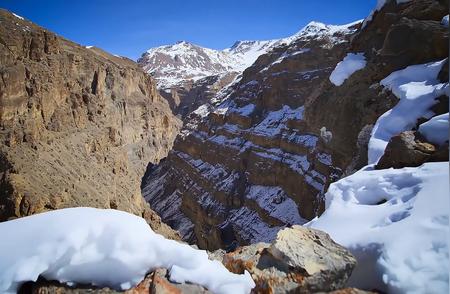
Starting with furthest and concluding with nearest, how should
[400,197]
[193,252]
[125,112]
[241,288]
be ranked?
[125,112]
[400,197]
[193,252]
[241,288]

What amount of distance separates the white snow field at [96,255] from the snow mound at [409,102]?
6982 mm

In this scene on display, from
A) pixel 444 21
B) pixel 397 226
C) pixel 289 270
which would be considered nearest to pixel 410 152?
pixel 397 226

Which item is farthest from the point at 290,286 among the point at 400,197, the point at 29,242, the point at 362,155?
the point at 362,155

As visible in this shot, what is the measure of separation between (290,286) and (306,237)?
→ 3.80 ft

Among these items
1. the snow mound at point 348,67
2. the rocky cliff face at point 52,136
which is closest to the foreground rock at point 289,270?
the snow mound at point 348,67

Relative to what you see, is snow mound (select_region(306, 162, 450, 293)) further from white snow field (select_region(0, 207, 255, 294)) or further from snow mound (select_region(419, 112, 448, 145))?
white snow field (select_region(0, 207, 255, 294))

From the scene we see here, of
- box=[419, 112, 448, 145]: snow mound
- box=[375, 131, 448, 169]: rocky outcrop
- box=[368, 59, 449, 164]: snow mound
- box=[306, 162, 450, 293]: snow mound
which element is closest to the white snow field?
box=[306, 162, 450, 293]: snow mound

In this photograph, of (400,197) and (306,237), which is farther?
(400,197)

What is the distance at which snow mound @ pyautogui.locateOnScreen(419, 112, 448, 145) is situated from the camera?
8.37m

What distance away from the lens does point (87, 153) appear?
46562 millimetres

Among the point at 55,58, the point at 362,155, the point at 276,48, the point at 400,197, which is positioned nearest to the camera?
the point at 400,197

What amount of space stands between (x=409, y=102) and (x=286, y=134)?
38.9 metres

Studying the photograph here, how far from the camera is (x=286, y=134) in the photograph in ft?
163

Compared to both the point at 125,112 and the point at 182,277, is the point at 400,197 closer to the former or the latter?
the point at 182,277
